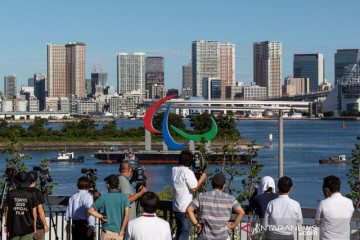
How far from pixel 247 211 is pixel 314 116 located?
112684mm

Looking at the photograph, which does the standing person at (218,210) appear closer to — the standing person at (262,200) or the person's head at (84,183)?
the standing person at (262,200)

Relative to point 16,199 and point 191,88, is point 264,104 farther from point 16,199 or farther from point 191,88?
point 16,199

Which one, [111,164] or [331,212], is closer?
[331,212]

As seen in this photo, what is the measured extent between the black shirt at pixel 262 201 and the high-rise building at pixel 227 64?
179847 millimetres

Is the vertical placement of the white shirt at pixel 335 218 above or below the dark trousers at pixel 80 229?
above

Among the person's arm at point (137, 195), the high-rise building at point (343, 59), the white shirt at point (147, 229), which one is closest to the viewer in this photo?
the white shirt at point (147, 229)

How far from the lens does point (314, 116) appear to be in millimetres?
114875

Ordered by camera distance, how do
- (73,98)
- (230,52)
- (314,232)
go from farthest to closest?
(230,52) → (73,98) → (314,232)

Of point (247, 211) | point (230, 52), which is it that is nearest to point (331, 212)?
point (247, 211)

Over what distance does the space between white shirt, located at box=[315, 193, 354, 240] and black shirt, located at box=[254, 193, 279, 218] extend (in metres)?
0.41

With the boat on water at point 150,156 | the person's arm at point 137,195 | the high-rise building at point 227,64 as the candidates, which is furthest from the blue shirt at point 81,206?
the high-rise building at point 227,64

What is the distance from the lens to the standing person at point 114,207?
426cm

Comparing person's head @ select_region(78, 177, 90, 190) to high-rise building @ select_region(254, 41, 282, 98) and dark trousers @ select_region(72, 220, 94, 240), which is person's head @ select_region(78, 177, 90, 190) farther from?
high-rise building @ select_region(254, 41, 282, 98)

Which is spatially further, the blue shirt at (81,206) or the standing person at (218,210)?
the blue shirt at (81,206)
